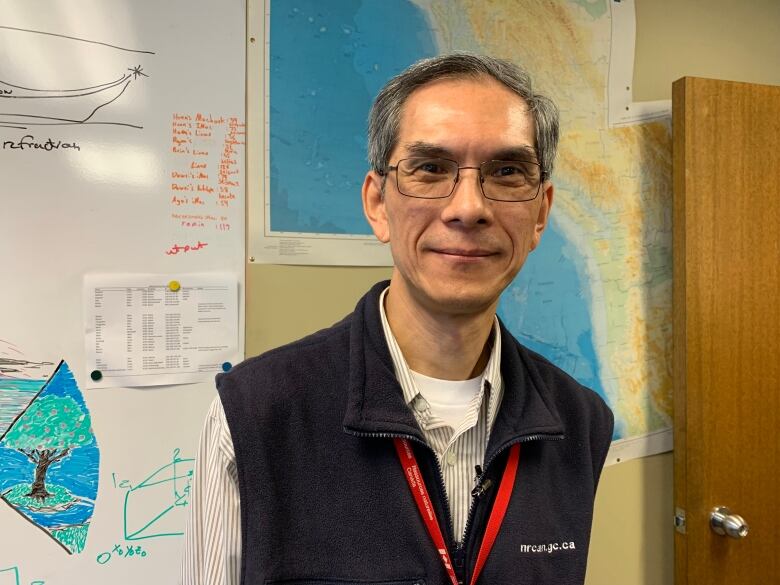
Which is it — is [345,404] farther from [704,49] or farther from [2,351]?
[704,49]

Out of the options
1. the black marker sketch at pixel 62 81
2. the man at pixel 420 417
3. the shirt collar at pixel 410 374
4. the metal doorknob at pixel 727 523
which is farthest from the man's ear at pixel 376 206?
the metal doorknob at pixel 727 523

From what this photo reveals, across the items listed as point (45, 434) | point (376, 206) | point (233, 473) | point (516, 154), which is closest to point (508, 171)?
point (516, 154)

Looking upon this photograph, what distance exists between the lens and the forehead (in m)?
0.79

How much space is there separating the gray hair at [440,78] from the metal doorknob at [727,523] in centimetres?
127

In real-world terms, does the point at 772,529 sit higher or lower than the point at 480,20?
lower

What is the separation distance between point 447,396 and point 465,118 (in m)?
0.46

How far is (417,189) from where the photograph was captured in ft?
2.68

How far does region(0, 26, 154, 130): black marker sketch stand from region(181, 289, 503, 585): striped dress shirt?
0.77 metres

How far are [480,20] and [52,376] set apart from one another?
4.62 feet

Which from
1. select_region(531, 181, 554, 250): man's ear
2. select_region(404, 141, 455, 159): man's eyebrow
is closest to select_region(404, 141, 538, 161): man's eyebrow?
select_region(404, 141, 455, 159): man's eyebrow

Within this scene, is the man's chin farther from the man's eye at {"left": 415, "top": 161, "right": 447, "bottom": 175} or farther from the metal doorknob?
the metal doorknob

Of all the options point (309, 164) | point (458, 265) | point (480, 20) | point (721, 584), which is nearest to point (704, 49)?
point (480, 20)

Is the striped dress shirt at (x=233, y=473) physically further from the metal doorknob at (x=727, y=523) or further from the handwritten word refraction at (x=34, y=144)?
the metal doorknob at (x=727, y=523)

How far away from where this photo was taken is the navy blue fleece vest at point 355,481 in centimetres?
76
